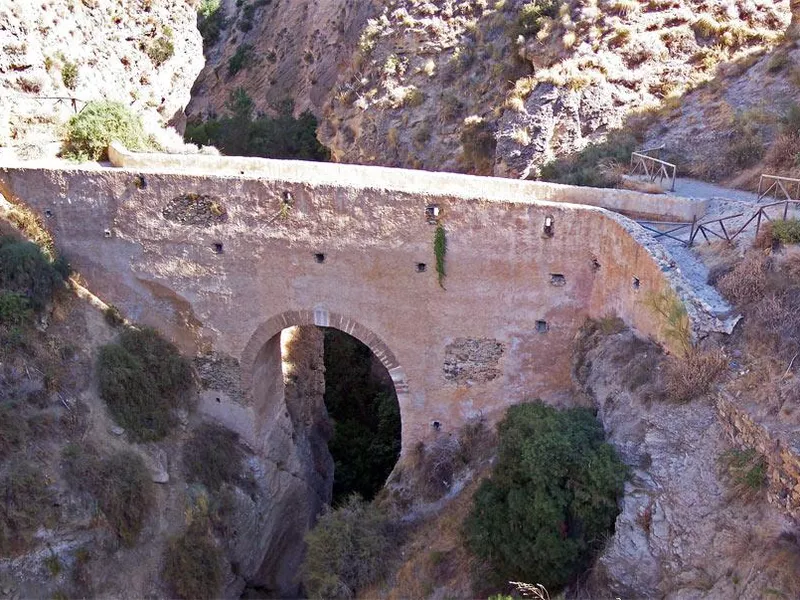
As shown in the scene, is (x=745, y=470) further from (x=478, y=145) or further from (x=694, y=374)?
(x=478, y=145)

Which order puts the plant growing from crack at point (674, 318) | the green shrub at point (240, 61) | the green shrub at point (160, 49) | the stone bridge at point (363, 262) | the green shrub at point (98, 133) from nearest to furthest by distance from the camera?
the plant growing from crack at point (674, 318), the stone bridge at point (363, 262), the green shrub at point (98, 133), the green shrub at point (160, 49), the green shrub at point (240, 61)

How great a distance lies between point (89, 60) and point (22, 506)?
9510mm

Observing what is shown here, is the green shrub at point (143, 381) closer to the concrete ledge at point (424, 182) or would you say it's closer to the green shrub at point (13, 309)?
the green shrub at point (13, 309)

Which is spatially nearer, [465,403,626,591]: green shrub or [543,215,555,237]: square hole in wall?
[465,403,626,591]: green shrub

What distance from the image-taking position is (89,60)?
1481 centimetres

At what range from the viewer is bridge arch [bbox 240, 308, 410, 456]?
11406 millimetres

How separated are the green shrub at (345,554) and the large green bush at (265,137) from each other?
54.7ft

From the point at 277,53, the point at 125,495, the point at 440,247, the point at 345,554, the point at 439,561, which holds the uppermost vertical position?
the point at 277,53

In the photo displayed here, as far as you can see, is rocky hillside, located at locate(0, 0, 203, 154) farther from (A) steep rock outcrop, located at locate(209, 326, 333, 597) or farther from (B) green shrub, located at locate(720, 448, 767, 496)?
(B) green shrub, located at locate(720, 448, 767, 496)

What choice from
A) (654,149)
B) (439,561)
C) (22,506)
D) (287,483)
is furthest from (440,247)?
(22,506)


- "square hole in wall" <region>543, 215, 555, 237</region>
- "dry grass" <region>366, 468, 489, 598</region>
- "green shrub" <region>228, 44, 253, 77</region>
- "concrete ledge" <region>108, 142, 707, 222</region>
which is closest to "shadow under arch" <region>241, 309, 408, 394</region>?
"dry grass" <region>366, 468, 489, 598</region>

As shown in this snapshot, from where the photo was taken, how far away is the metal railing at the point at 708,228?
9266mm

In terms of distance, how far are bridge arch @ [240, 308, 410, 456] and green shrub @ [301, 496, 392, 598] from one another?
166 cm

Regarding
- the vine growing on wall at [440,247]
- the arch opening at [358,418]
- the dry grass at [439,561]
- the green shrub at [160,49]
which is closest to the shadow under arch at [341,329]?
the vine growing on wall at [440,247]
